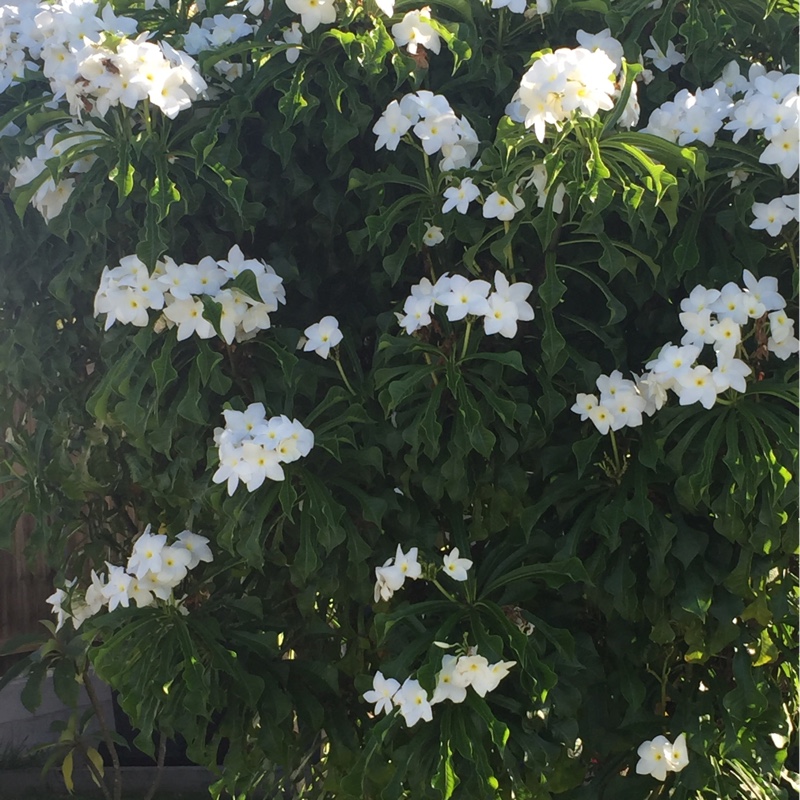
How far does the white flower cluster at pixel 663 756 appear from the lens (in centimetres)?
145

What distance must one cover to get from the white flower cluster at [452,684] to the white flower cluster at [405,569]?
0.13 m

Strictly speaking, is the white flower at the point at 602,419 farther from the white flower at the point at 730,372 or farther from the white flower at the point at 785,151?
the white flower at the point at 785,151

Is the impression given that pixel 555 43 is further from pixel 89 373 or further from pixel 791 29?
pixel 89 373

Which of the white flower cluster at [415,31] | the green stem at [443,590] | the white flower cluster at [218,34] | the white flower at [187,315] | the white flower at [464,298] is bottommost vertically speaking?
the green stem at [443,590]

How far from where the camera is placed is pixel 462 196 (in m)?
1.36

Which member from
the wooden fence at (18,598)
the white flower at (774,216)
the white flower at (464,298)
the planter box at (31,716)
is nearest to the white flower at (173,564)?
the white flower at (464,298)

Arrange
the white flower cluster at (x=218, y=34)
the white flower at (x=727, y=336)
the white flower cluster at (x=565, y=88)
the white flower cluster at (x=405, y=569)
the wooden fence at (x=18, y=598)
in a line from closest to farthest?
the white flower cluster at (x=565, y=88)
the white flower at (x=727, y=336)
the white flower cluster at (x=405, y=569)
the white flower cluster at (x=218, y=34)
the wooden fence at (x=18, y=598)

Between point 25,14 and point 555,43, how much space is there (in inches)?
36.0

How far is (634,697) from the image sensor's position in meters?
1.46

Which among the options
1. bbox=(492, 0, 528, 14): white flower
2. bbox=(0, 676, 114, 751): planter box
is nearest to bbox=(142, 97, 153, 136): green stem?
bbox=(492, 0, 528, 14): white flower

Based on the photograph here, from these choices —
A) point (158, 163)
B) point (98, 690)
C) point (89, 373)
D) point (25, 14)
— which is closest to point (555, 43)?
point (158, 163)

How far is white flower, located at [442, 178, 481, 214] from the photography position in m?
1.35

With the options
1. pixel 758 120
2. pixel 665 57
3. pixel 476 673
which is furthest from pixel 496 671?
pixel 665 57

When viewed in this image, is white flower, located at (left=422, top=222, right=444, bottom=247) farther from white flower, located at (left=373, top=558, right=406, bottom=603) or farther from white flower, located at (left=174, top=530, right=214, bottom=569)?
white flower, located at (left=174, top=530, right=214, bottom=569)
